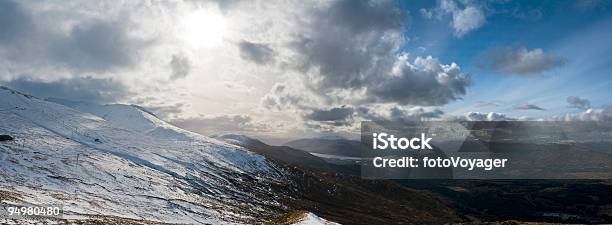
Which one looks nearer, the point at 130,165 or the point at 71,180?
the point at 71,180

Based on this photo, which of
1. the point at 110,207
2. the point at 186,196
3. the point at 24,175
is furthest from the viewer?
the point at 186,196

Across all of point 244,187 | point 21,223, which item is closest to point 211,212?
point 21,223

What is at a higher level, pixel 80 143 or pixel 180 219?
pixel 80 143

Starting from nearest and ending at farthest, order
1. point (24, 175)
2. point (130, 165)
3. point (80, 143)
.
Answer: point (24, 175)
point (130, 165)
point (80, 143)

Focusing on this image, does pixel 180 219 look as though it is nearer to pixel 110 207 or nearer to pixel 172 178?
pixel 110 207

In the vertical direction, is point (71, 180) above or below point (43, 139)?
below

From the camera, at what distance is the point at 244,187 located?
638 ft

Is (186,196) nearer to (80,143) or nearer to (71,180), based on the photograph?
(71,180)

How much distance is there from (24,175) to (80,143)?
84064mm

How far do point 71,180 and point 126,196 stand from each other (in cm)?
1714

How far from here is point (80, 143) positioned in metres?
181

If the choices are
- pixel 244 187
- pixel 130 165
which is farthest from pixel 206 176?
pixel 130 165

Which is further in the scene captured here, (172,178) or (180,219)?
(172,178)

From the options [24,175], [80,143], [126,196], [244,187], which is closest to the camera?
[24,175]
